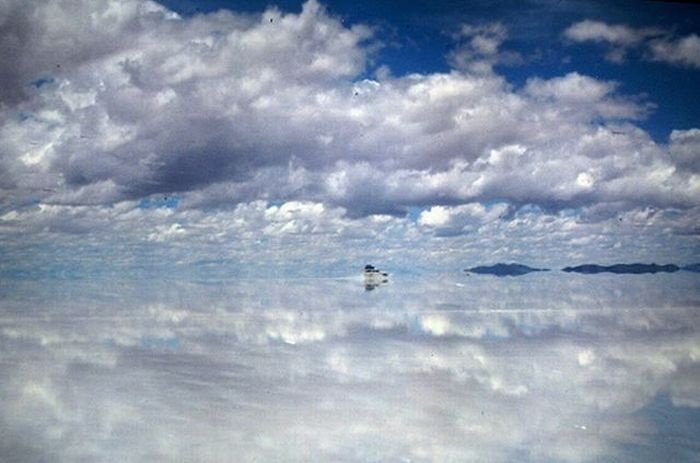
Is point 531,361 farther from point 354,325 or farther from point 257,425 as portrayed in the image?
point 257,425

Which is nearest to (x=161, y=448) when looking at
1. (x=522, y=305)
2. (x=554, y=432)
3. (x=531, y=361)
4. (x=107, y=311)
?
(x=554, y=432)

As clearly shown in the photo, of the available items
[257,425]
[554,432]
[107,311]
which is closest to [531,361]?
[554,432]

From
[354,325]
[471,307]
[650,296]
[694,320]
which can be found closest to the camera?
[354,325]

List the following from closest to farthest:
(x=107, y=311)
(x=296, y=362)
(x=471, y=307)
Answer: (x=296, y=362), (x=107, y=311), (x=471, y=307)

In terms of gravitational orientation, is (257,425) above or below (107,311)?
below

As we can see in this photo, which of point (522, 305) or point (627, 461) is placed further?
point (522, 305)

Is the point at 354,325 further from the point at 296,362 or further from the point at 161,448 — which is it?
the point at 161,448
